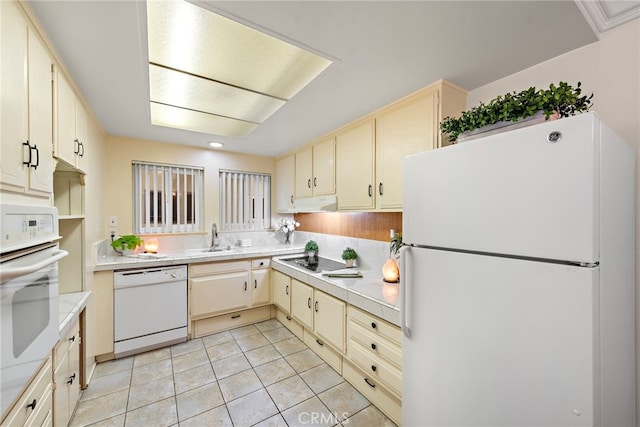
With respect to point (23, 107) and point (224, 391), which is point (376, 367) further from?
point (23, 107)

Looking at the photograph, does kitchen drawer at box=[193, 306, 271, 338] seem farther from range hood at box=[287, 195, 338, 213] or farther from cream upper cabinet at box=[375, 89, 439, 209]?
cream upper cabinet at box=[375, 89, 439, 209]

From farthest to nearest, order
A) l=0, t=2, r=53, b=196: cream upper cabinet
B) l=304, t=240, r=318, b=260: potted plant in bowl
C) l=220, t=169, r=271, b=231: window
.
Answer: l=220, t=169, r=271, b=231: window < l=304, t=240, r=318, b=260: potted plant in bowl < l=0, t=2, r=53, b=196: cream upper cabinet

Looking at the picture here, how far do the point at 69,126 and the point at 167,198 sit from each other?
167 cm

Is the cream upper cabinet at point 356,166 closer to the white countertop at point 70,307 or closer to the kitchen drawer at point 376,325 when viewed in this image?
the kitchen drawer at point 376,325

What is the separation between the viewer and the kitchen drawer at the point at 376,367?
1.59 meters

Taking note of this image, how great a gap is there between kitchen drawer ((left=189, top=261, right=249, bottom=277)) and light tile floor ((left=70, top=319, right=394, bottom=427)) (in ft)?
2.46

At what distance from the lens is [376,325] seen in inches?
67.7

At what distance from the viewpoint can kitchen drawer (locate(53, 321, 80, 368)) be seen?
4.55 feet

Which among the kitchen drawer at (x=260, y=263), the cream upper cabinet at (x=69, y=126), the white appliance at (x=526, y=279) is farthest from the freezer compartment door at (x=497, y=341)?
the kitchen drawer at (x=260, y=263)

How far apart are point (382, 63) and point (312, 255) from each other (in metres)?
2.32

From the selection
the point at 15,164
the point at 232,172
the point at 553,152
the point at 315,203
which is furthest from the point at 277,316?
the point at 553,152

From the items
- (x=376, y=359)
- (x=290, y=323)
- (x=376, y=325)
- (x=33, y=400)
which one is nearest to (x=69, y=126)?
(x=33, y=400)

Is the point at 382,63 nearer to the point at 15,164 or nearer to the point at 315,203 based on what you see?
the point at 315,203

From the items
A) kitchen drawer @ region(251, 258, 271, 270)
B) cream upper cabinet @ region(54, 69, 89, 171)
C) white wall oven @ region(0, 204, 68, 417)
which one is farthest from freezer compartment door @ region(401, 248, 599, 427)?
kitchen drawer @ region(251, 258, 271, 270)
